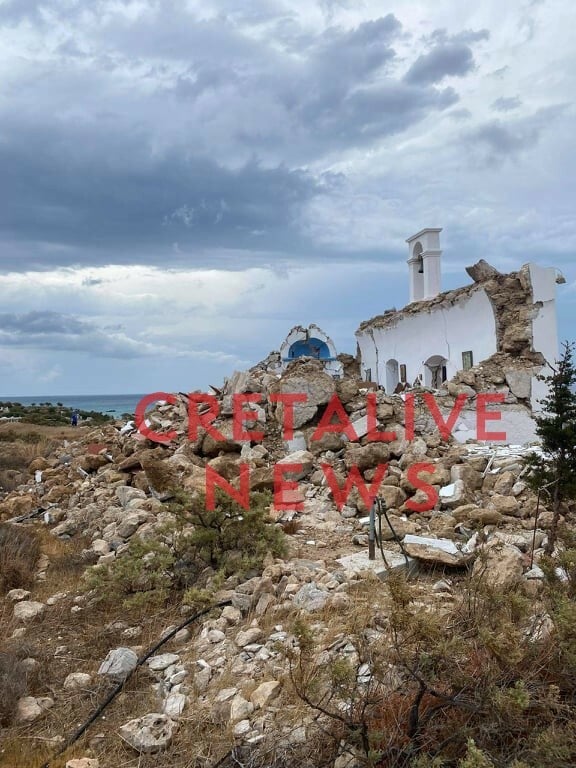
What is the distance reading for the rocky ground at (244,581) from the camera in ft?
11.0

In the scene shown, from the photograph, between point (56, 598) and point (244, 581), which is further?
point (56, 598)

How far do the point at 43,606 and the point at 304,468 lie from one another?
162 inches

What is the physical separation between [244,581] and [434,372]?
10.5m

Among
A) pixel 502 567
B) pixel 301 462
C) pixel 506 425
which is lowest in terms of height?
pixel 502 567

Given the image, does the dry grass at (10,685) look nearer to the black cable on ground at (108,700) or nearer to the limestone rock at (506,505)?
the black cable on ground at (108,700)

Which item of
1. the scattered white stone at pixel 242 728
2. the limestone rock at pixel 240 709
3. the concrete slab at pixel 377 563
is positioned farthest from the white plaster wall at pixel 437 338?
the scattered white stone at pixel 242 728

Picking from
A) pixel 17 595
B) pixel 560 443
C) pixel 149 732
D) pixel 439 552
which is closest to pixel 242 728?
pixel 149 732

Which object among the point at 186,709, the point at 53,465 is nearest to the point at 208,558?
the point at 186,709

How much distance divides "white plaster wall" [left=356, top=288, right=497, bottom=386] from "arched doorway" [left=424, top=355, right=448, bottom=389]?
5.2 inches

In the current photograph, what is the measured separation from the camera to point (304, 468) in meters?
8.64

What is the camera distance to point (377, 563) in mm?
5422

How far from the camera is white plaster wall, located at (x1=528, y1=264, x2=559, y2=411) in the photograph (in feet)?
37.1

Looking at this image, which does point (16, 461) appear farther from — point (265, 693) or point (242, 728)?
point (242, 728)

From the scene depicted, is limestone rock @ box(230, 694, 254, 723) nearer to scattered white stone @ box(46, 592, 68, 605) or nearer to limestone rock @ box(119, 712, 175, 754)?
limestone rock @ box(119, 712, 175, 754)
